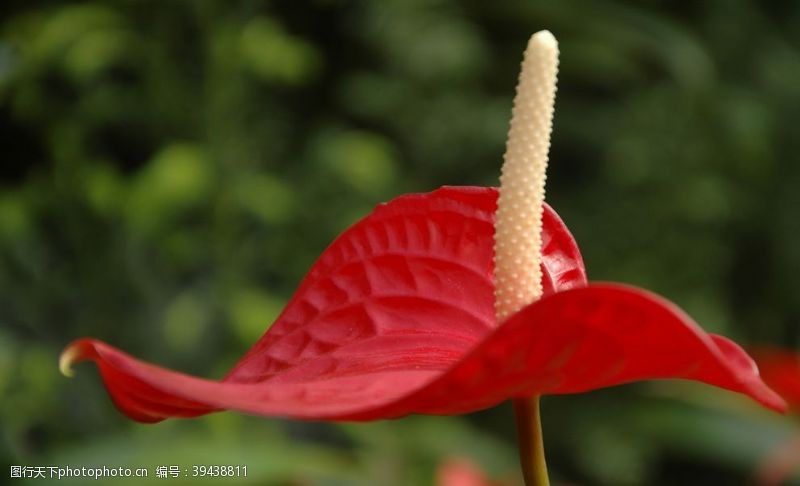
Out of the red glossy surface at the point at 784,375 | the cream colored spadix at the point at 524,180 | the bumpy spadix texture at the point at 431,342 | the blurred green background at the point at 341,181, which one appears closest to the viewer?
the bumpy spadix texture at the point at 431,342


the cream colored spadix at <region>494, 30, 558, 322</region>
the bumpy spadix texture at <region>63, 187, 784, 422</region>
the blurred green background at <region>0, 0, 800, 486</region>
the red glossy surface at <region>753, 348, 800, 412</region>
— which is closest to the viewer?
the bumpy spadix texture at <region>63, 187, 784, 422</region>

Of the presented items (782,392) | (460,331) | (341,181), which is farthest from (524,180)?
(341,181)

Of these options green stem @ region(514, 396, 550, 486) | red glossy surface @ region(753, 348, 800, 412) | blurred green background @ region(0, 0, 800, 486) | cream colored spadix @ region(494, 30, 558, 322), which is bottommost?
green stem @ region(514, 396, 550, 486)

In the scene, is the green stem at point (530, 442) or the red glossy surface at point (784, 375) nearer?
the green stem at point (530, 442)

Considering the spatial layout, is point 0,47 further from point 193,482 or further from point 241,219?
point 241,219

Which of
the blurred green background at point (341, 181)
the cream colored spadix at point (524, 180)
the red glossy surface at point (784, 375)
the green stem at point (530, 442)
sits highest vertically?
the blurred green background at point (341, 181)

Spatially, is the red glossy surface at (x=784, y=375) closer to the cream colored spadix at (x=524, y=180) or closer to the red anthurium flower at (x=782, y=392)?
the red anthurium flower at (x=782, y=392)

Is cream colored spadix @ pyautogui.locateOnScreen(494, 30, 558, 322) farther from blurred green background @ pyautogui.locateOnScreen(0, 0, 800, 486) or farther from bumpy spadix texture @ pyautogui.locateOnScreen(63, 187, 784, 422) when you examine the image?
blurred green background @ pyautogui.locateOnScreen(0, 0, 800, 486)

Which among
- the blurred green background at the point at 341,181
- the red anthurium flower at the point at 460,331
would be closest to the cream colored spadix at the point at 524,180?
the red anthurium flower at the point at 460,331

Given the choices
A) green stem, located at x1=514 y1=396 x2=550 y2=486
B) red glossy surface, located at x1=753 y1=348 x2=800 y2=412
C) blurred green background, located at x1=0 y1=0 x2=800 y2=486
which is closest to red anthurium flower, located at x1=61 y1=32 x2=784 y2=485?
green stem, located at x1=514 y1=396 x2=550 y2=486
